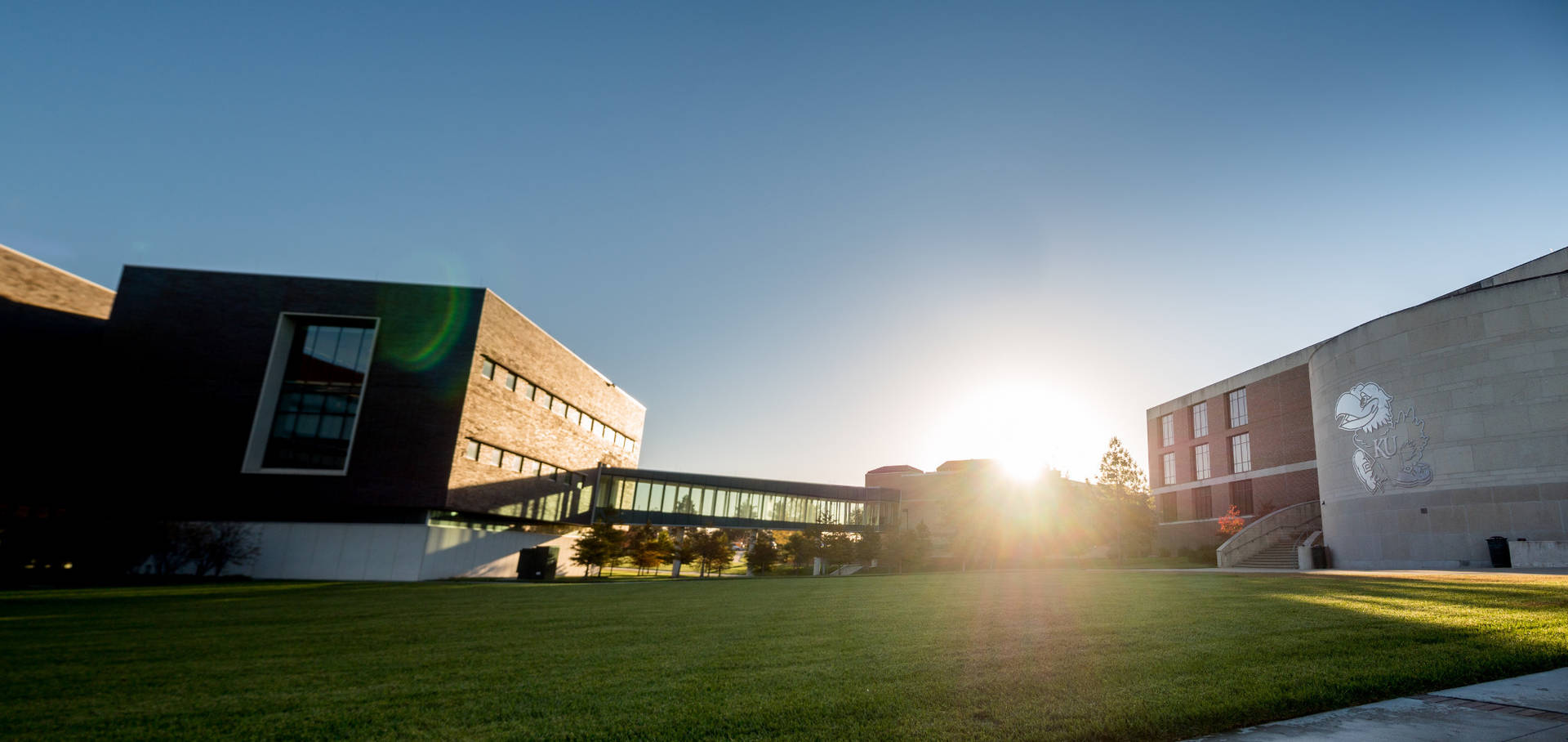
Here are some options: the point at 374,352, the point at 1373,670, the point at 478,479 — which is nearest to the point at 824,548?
the point at 478,479

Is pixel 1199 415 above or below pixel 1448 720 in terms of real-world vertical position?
above

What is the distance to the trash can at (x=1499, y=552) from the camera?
24.9 metres

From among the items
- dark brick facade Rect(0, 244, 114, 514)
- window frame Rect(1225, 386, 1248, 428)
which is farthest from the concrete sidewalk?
window frame Rect(1225, 386, 1248, 428)

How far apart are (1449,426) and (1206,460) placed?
29.6m

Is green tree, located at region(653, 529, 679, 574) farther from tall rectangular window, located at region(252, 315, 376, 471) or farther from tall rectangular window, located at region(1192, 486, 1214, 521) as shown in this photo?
tall rectangular window, located at region(1192, 486, 1214, 521)

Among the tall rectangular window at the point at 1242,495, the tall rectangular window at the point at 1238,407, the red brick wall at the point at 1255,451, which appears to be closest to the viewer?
the red brick wall at the point at 1255,451

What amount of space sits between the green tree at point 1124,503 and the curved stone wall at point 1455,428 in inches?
733

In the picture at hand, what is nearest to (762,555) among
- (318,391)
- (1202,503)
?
(318,391)

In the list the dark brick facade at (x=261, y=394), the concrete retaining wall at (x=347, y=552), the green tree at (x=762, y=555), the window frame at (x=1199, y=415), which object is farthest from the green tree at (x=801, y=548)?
the window frame at (x=1199, y=415)

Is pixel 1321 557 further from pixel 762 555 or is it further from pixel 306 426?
pixel 306 426

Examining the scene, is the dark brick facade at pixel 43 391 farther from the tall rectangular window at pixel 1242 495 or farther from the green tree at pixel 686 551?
the tall rectangular window at pixel 1242 495

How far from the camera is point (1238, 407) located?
5216 centimetres

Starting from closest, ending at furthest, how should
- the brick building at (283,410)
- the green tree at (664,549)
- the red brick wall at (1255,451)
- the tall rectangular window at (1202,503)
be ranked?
the brick building at (283,410), the red brick wall at (1255,451), the green tree at (664,549), the tall rectangular window at (1202,503)

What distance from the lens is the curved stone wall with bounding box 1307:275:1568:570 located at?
25266 millimetres
